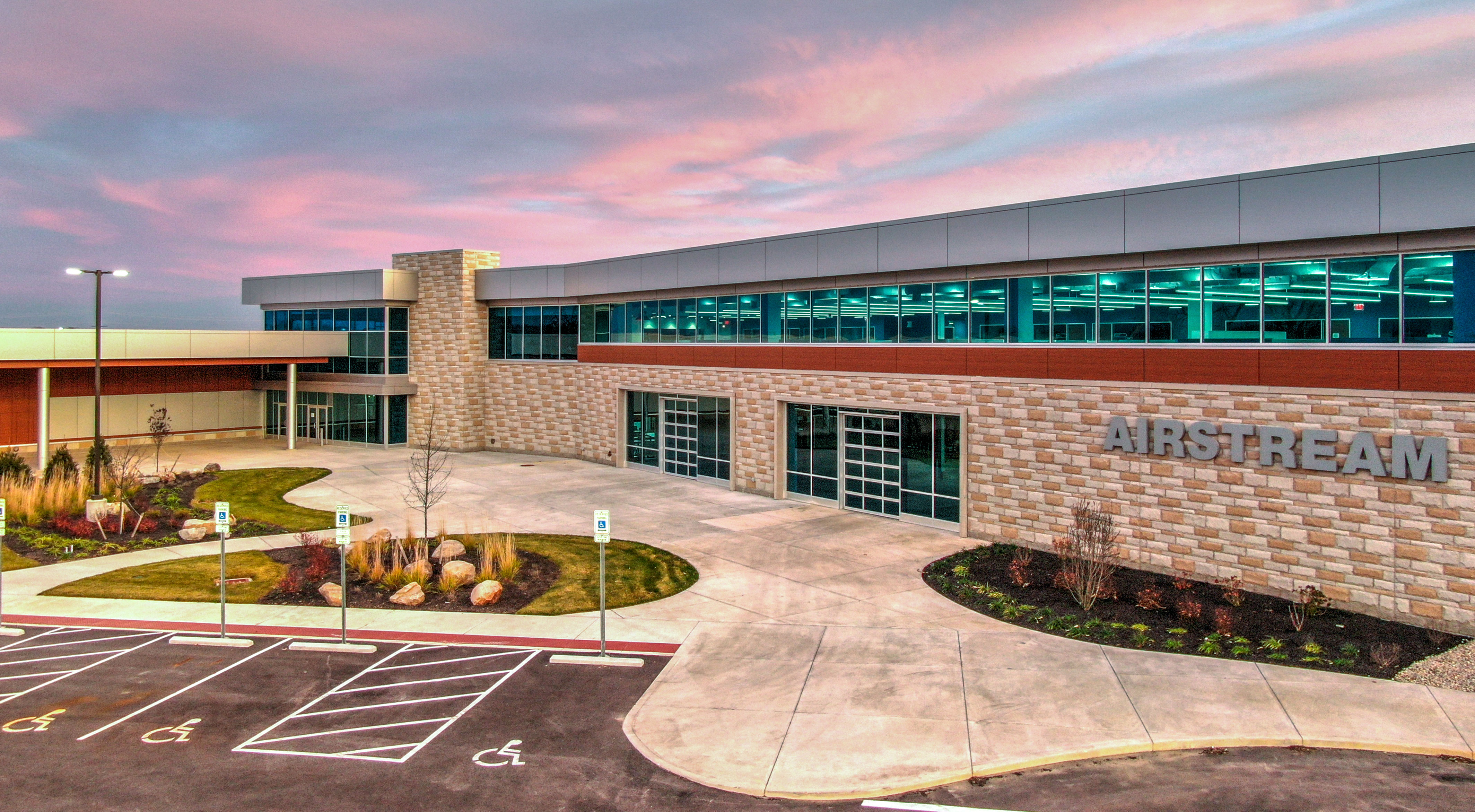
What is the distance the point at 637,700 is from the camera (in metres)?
13.0

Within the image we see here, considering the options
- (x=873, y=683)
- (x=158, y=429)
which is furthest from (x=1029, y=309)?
(x=158, y=429)

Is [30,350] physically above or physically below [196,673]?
above

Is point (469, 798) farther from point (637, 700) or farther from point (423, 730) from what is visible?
point (637, 700)

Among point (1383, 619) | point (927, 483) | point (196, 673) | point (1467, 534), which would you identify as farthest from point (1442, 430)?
point (196, 673)

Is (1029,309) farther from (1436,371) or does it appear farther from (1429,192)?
(1436,371)

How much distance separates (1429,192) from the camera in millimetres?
15258

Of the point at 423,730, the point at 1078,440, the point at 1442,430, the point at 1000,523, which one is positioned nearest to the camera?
the point at 423,730

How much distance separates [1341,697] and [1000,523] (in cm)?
984

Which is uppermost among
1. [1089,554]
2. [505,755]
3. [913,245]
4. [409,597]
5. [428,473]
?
[913,245]

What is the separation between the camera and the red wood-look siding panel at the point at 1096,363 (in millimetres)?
19453

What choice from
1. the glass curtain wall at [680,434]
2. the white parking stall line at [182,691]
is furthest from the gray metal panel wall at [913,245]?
the white parking stall line at [182,691]

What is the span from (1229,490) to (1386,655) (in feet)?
15.2

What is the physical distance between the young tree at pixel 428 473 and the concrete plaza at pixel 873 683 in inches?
177

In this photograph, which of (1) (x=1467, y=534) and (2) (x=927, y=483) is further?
(2) (x=927, y=483)
